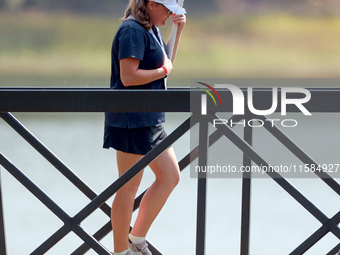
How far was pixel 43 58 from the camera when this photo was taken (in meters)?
10.8

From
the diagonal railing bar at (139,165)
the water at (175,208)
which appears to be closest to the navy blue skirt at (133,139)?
the diagonal railing bar at (139,165)

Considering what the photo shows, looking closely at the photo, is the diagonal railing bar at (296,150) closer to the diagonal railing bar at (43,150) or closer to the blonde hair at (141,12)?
the blonde hair at (141,12)

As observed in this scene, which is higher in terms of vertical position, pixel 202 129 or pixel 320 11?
pixel 202 129

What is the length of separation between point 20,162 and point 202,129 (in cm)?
373

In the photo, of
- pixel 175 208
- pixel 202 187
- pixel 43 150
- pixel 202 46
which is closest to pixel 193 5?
pixel 202 46

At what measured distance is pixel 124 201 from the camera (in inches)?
44.4

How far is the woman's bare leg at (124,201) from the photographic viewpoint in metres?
1.12

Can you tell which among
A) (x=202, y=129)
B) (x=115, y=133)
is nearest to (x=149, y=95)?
(x=202, y=129)

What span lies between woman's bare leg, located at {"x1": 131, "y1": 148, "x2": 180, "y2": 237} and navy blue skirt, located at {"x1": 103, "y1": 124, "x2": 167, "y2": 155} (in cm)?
4

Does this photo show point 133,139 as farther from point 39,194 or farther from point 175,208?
point 175,208

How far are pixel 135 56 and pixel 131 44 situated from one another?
23 millimetres

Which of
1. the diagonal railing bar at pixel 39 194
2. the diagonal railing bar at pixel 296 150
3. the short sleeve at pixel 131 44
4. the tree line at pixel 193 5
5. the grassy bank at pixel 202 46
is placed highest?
the short sleeve at pixel 131 44

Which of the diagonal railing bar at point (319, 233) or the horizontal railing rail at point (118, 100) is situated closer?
the horizontal railing rail at point (118, 100)

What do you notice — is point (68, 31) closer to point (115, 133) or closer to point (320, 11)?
point (320, 11)
